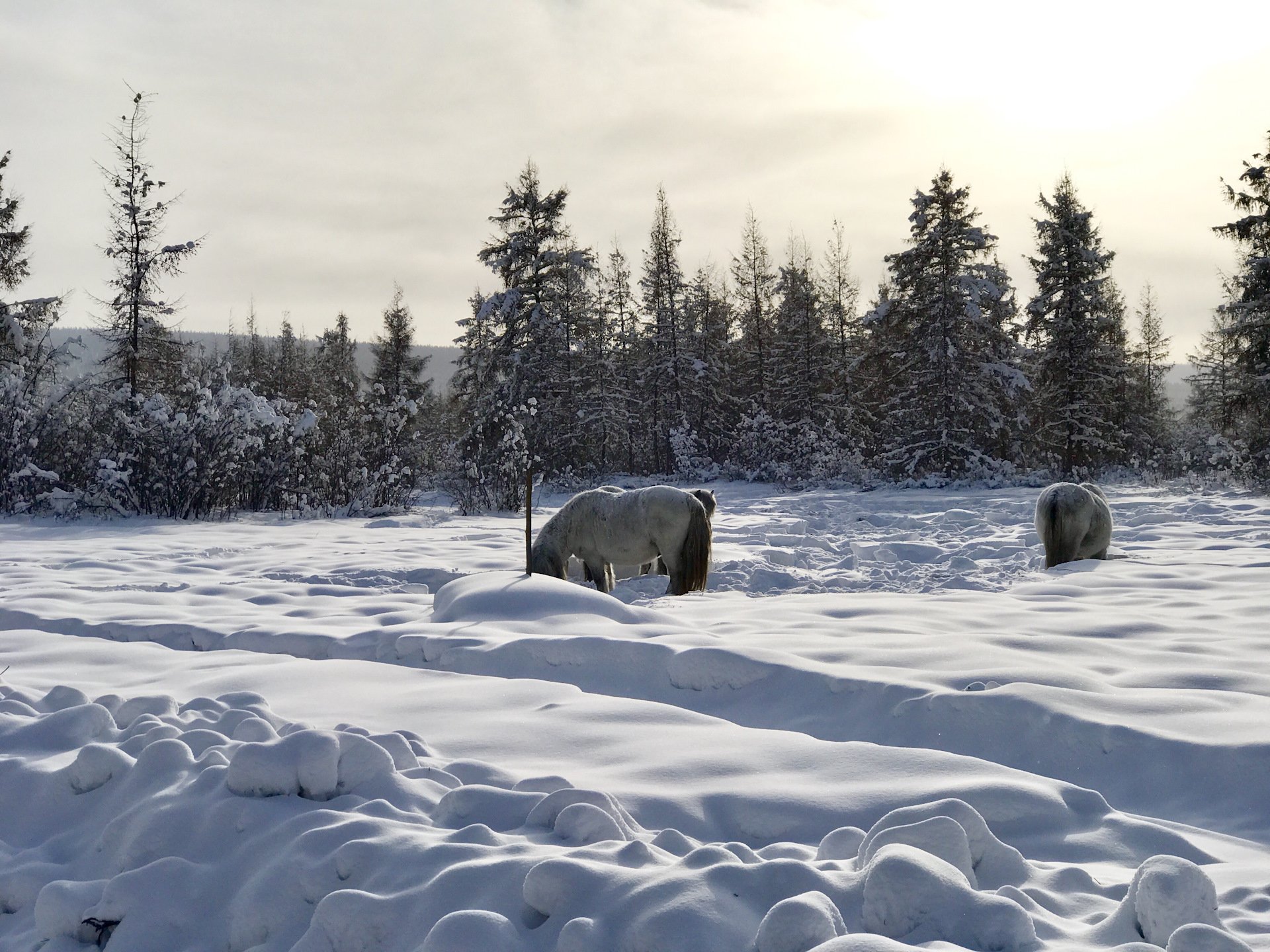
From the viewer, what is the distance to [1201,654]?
13.9 feet

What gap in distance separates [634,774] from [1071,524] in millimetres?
7223

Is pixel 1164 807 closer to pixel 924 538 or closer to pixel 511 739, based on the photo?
pixel 511 739

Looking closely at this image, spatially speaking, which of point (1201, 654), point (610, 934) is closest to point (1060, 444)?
point (1201, 654)

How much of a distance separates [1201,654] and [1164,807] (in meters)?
1.93

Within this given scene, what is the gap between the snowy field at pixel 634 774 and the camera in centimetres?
192

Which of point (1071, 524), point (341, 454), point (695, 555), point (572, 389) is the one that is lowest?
point (695, 555)

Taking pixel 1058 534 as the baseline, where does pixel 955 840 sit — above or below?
below

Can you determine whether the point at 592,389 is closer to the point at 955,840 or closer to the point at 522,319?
the point at 522,319

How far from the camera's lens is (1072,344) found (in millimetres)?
25188

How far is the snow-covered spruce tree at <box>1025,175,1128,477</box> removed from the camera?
2500cm

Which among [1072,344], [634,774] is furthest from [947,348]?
[634,774]

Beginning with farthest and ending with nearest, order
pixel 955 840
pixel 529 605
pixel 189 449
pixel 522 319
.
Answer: pixel 522 319 < pixel 189 449 < pixel 529 605 < pixel 955 840

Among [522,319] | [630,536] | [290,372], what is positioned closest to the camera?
[630,536]

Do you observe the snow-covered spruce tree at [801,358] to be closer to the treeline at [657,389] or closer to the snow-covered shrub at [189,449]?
the treeline at [657,389]
